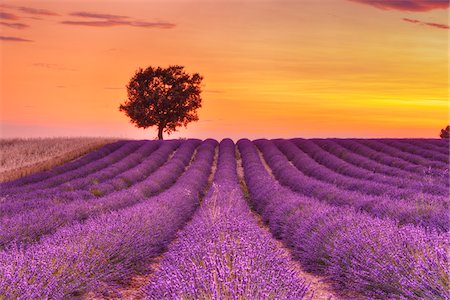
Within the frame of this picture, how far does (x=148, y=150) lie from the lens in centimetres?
2433

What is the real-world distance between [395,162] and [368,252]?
13.9 m

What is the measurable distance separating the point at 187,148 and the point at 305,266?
61.4ft

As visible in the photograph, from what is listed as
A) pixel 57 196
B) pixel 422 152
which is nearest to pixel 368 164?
pixel 422 152

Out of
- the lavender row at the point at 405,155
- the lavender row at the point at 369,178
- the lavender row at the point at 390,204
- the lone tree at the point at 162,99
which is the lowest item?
the lavender row at the point at 390,204

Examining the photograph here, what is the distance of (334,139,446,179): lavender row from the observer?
48.5 feet

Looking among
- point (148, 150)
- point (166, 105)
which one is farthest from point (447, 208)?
point (166, 105)

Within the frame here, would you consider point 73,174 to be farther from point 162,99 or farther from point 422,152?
point 162,99

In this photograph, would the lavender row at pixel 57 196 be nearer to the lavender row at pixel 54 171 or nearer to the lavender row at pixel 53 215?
the lavender row at pixel 53 215

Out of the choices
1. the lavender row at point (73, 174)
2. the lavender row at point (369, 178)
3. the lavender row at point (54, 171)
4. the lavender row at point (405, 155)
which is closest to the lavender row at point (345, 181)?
the lavender row at point (369, 178)

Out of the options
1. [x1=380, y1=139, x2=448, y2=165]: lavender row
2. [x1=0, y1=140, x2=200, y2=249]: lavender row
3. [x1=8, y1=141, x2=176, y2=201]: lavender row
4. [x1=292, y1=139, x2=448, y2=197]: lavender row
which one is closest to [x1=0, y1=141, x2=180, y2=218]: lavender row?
[x1=8, y1=141, x2=176, y2=201]: lavender row

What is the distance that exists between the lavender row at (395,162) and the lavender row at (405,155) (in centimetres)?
37

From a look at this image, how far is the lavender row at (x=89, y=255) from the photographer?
420 cm

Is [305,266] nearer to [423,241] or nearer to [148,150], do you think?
[423,241]

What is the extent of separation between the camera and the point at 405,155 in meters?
20.3
